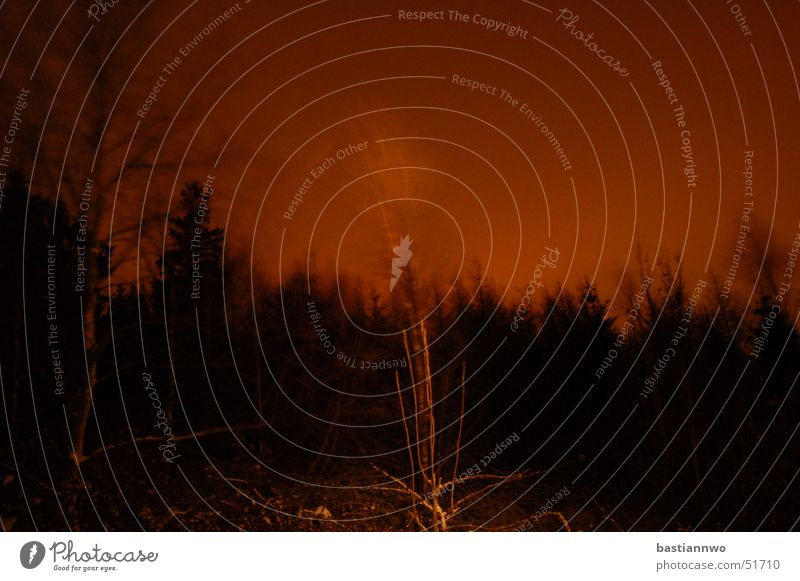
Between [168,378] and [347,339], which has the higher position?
[347,339]

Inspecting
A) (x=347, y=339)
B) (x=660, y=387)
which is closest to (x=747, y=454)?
(x=660, y=387)

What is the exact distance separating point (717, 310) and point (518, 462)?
3.01 meters

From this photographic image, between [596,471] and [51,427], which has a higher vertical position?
[51,427]

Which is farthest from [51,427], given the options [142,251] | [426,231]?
[426,231]

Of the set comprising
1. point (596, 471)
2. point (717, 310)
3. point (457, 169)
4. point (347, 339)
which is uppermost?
point (457, 169)

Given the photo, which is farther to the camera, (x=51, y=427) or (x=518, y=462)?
(x=518, y=462)

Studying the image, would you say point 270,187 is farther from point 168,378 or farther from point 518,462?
point 518,462

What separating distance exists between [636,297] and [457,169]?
244cm

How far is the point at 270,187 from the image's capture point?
6.71m

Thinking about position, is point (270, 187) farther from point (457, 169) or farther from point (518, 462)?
point (518, 462)
